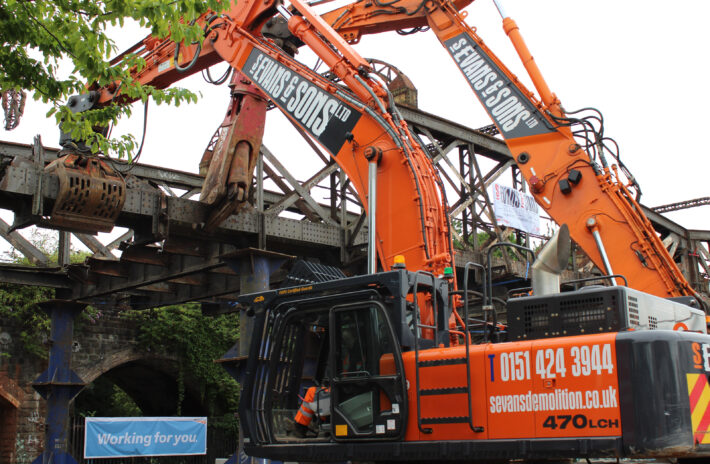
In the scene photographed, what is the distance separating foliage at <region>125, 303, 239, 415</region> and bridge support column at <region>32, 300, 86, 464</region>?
4.21 m

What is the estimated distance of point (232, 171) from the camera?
13039 millimetres

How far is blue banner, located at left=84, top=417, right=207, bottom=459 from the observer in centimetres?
1703

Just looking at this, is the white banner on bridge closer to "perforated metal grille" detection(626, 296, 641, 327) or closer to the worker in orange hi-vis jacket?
the worker in orange hi-vis jacket

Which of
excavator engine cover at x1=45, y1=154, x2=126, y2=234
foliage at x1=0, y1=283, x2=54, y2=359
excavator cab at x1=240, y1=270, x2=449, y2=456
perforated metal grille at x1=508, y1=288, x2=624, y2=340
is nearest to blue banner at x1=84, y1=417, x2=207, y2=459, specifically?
foliage at x1=0, y1=283, x2=54, y2=359

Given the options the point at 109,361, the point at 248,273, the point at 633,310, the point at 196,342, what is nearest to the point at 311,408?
the point at 633,310

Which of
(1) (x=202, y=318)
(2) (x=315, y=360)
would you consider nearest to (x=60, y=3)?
(2) (x=315, y=360)

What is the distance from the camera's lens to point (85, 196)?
12.3 meters

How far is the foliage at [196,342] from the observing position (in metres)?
21.9

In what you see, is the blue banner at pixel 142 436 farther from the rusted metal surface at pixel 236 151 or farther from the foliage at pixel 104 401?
the foliage at pixel 104 401

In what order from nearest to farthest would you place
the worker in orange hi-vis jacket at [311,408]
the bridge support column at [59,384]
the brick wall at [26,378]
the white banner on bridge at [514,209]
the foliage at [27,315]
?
the worker in orange hi-vis jacket at [311,408], the bridge support column at [59,384], the white banner on bridge at [514,209], the brick wall at [26,378], the foliage at [27,315]

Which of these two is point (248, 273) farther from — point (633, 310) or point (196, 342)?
point (196, 342)

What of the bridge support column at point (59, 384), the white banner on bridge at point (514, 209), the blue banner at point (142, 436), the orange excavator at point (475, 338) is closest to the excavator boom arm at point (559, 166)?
the orange excavator at point (475, 338)

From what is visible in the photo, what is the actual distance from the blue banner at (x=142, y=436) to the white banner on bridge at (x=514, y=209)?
8.78 m

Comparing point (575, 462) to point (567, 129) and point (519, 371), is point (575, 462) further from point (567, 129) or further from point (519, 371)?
point (567, 129)
